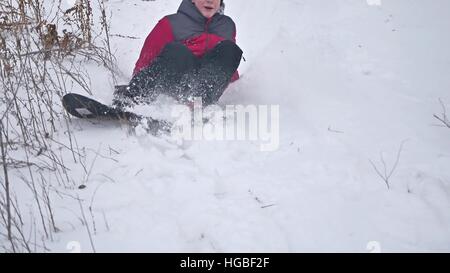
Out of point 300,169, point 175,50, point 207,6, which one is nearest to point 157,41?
point 175,50

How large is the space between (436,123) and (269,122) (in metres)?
1.01

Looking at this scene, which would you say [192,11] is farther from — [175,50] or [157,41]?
[175,50]

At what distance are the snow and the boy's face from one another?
0.58 metres

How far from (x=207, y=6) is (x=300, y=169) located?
150 cm

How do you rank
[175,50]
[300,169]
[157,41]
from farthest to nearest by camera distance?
[157,41] < [175,50] < [300,169]

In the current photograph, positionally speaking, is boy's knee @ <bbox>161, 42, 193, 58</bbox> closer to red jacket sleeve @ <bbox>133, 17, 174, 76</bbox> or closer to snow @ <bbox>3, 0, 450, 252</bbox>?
red jacket sleeve @ <bbox>133, 17, 174, 76</bbox>

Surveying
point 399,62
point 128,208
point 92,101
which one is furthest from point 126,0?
point 128,208

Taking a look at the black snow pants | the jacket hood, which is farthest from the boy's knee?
the jacket hood

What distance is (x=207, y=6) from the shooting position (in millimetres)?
2881

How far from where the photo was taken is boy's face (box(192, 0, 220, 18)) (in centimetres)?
287

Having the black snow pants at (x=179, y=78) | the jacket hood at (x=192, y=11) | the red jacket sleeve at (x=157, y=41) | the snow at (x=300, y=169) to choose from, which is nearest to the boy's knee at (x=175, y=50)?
the black snow pants at (x=179, y=78)

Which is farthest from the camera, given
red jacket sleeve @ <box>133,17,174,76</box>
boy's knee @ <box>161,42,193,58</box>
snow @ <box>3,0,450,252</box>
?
red jacket sleeve @ <box>133,17,174,76</box>

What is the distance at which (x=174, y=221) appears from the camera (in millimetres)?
1680

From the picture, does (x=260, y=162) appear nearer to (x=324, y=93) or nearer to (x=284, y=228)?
(x=284, y=228)
